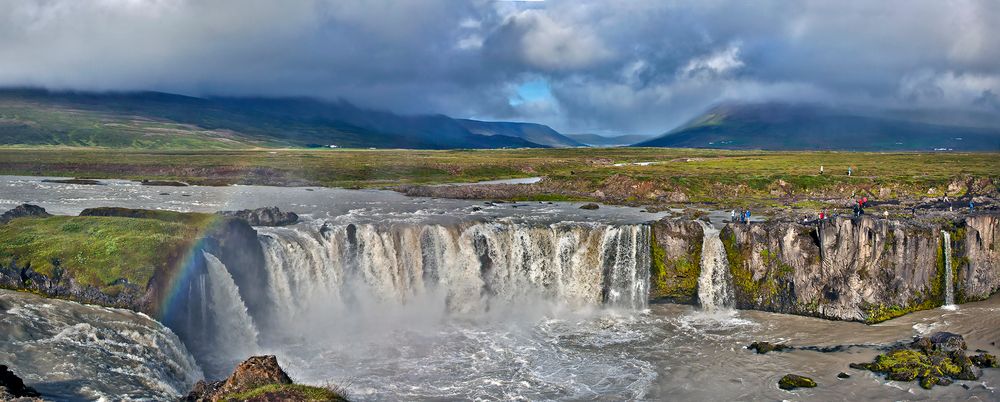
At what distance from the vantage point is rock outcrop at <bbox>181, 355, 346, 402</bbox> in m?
21.8

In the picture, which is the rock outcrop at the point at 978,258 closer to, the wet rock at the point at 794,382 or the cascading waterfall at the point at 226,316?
the wet rock at the point at 794,382

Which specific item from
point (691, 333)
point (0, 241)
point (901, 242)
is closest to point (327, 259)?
point (0, 241)

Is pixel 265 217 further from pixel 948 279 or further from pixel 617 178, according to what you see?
pixel 948 279

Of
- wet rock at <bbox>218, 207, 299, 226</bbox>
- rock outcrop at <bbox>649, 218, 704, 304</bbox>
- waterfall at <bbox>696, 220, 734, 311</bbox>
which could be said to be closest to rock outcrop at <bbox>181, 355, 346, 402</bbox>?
wet rock at <bbox>218, 207, 299, 226</bbox>

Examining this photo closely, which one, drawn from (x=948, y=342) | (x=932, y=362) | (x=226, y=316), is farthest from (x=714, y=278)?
(x=226, y=316)

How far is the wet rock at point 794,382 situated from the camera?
1323 inches

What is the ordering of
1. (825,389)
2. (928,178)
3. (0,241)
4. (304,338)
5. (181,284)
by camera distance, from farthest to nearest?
(928,178) → (304,338) → (0,241) → (181,284) → (825,389)

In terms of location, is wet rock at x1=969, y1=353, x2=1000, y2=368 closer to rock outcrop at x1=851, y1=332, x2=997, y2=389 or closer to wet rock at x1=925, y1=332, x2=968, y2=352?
rock outcrop at x1=851, y1=332, x2=997, y2=389

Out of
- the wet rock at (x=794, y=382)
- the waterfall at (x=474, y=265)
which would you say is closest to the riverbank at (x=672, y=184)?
the waterfall at (x=474, y=265)

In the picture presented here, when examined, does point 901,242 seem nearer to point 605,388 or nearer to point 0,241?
point 605,388

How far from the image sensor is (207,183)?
103m

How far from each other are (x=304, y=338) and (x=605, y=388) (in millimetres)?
19965

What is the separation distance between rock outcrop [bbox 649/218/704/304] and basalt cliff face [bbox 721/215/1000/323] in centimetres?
611

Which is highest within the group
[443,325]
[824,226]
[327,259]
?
[824,226]
